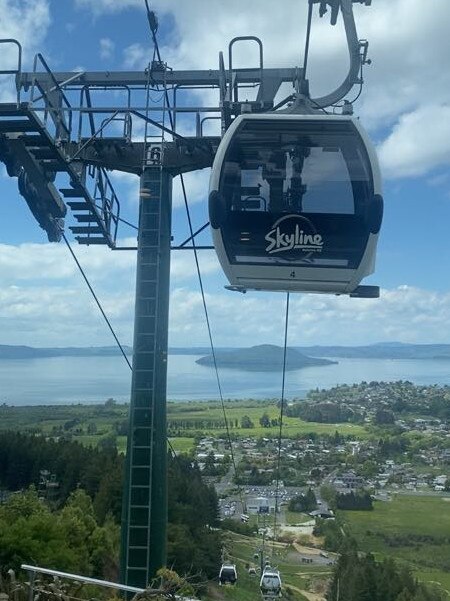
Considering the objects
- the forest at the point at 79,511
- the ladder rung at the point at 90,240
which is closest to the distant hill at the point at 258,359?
the forest at the point at 79,511

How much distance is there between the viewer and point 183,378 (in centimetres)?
6297

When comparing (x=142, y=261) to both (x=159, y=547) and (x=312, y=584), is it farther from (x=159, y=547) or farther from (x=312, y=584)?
(x=312, y=584)

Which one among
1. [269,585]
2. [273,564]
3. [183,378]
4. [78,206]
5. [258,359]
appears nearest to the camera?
[78,206]

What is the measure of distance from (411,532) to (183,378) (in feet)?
109

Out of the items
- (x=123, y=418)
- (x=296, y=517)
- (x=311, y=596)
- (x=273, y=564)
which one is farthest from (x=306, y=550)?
(x=123, y=418)

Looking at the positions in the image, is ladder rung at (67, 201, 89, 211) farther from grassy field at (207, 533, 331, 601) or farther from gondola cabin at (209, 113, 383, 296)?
grassy field at (207, 533, 331, 601)

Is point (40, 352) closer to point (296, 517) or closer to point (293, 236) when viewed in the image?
point (296, 517)

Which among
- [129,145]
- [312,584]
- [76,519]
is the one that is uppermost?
[129,145]

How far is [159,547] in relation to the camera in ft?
21.1

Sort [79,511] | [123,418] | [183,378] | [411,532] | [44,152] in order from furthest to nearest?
[183,378], [123,418], [411,532], [79,511], [44,152]

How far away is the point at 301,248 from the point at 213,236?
55 cm

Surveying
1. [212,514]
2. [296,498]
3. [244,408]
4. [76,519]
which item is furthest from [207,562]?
[244,408]

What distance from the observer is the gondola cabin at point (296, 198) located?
14.2ft

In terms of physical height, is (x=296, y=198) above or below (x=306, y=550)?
above
